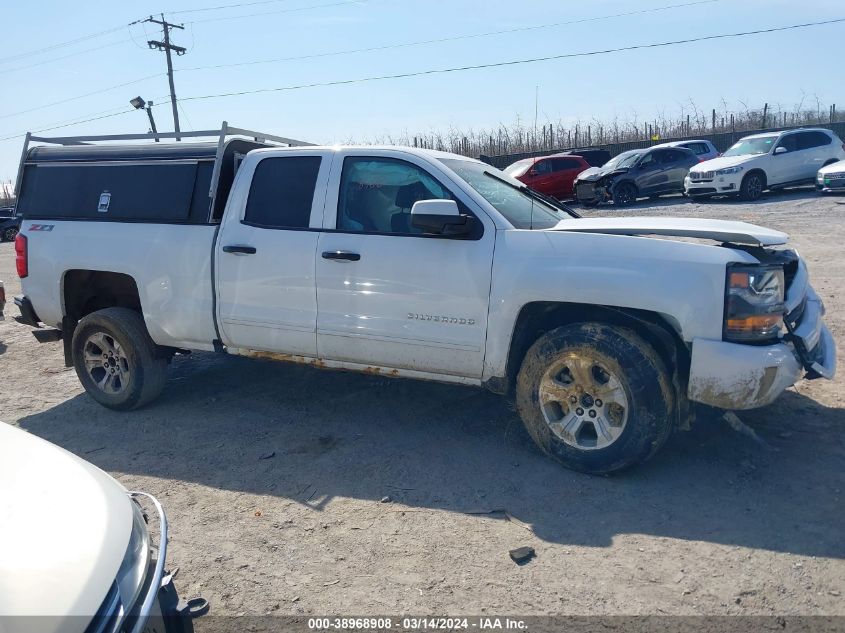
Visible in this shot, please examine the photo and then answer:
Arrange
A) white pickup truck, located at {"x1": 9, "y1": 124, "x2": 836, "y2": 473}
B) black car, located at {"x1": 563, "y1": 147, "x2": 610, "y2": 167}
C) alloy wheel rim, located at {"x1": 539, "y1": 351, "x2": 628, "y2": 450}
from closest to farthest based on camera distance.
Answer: white pickup truck, located at {"x1": 9, "y1": 124, "x2": 836, "y2": 473} → alloy wheel rim, located at {"x1": 539, "y1": 351, "x2": 628, "y2": 450} → black car, located at {"x1": 563, "y1": 147, "x2": 610, "y2": 167}

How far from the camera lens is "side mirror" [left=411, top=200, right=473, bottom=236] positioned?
14.1ft

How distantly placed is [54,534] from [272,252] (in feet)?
10.3

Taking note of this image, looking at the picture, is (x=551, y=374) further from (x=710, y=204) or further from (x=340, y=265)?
(x=710, y=204)

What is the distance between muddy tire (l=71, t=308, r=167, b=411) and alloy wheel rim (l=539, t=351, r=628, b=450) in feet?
10.5

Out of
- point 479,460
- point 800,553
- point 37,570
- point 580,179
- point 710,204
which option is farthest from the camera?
point 580,179

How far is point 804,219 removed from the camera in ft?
49.0

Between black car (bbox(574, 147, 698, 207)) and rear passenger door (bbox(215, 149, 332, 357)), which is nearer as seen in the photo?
rear passenger door (bbox(215, 149, 332, 357))

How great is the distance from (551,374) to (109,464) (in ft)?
9.87

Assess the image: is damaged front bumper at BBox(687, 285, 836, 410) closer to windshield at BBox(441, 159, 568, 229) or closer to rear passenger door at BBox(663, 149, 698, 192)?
windshield at BBox(441, 159, 568, 229)

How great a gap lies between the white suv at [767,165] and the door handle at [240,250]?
16.4m

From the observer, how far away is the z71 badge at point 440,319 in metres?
4.46

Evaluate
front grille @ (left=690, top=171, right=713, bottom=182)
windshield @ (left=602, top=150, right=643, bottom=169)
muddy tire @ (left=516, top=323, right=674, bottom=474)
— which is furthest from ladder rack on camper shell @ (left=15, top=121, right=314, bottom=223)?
windshield @ (left=602, top=150, right=643, bottom=169)

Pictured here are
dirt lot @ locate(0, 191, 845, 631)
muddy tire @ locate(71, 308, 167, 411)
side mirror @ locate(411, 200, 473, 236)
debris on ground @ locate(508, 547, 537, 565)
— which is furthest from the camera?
muddy tire @ locate(71, 308, 167, 411)

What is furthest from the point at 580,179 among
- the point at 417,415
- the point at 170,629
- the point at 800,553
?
the point at 170,629
